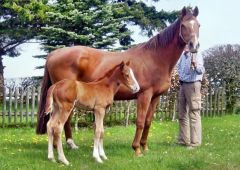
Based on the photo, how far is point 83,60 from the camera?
30.9 feet

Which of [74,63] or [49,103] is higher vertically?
[74,63]

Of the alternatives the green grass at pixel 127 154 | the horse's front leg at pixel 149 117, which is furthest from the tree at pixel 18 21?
the horse's front leg at pixel 149 117

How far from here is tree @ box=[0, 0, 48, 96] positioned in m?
24.3

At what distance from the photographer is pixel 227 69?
2292 centimetres

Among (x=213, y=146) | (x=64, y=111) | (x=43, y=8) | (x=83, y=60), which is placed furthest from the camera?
(x=43, y=8)

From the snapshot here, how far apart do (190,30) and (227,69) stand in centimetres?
1457

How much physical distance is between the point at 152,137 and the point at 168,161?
14.0 ft

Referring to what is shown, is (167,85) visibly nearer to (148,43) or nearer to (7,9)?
(148,43)

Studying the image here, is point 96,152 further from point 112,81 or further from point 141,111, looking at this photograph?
point 141,111

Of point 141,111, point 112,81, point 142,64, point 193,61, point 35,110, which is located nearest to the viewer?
point 112,81

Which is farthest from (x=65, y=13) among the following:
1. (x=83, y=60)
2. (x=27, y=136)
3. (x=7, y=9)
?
(x=83, y=60)

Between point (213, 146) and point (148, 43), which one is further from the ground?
point (148, 43)

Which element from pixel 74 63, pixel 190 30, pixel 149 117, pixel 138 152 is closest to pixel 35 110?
pixel 74 63

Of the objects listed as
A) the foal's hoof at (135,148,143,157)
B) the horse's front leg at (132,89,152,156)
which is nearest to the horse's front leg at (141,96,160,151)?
the horse's front leg at (132,89,152,156)
